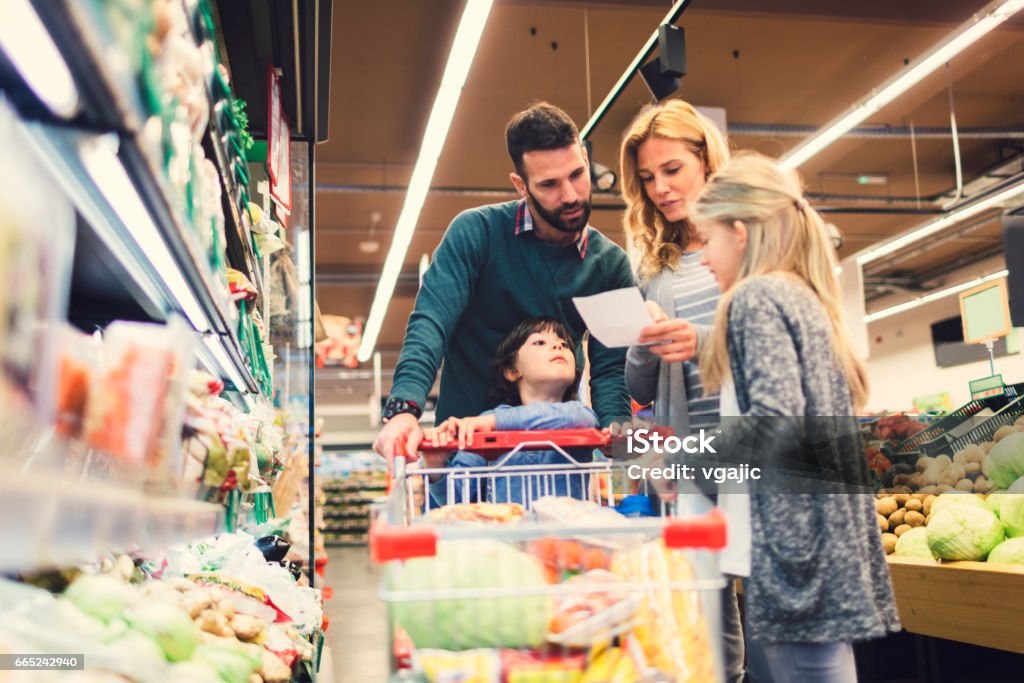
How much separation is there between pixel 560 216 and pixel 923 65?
4.81 metres

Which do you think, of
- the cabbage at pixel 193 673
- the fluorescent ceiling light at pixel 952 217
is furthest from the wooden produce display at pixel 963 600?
the fluorescent ceiling light at pixel 952 217

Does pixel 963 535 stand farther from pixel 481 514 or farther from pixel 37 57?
pixel 37 57

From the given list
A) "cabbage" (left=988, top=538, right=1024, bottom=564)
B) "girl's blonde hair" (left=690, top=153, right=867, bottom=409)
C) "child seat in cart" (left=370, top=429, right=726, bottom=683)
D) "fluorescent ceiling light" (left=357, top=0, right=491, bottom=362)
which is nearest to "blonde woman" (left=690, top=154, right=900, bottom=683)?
"girl's blonde hair" (left=690, top=153, right=867, bottom=409)

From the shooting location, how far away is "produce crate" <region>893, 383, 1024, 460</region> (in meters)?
3.85

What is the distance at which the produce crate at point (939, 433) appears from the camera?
385 centimetres

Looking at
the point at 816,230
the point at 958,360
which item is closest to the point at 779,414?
the point at 816,230

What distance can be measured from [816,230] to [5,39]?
1349 mm

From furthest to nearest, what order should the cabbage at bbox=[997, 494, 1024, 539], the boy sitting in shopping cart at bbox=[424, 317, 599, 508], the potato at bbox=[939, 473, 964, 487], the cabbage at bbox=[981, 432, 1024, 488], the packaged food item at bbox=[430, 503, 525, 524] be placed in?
the potato at bbox=[939, 473, 964, 487], the cabbage at bbox=[981, 432, 1024, 488], the cabbage at bbox=[997, 494, 1024, 539], the boy sitting in shopping cart at bbox=[424, 317, 599, 508], the packaged food item at bbox=[430, 503, 525, 524]

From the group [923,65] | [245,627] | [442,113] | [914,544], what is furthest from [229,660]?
[923,65]

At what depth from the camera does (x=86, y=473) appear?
969mm

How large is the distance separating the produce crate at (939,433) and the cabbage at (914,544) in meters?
0.54

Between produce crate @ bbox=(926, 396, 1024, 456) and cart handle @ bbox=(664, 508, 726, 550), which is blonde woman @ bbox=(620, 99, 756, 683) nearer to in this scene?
cart handle @ bbox=(664, 508, 726, 550)

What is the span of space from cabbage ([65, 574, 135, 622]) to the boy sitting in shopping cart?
2.36 ft

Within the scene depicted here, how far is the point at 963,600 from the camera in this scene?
279 cm
